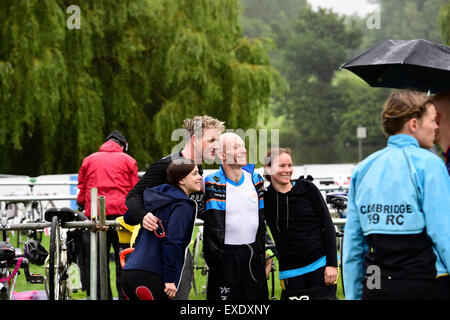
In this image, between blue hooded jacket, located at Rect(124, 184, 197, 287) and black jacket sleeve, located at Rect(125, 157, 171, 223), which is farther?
black jacket sleeve, located at Rect(125, 157, 171, 223)

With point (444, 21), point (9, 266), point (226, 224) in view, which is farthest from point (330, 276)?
point (444, 21)

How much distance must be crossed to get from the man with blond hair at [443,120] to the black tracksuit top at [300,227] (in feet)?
4.84

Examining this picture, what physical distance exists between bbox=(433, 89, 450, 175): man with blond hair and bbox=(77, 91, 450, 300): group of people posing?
0.04 m

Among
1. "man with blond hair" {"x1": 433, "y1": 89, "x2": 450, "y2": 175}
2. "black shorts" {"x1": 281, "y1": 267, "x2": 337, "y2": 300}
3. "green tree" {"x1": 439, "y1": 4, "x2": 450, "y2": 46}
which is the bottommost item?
"black shorts" {"x1": 281, "y1": 267, "x2": 337, "y2": 300}

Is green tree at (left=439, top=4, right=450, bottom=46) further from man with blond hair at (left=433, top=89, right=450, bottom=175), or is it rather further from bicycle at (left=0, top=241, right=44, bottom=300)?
man with blond hair at (left=433, top=89, right=450, bottom=175)

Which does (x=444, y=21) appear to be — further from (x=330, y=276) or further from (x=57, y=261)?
(x=330, y=276)

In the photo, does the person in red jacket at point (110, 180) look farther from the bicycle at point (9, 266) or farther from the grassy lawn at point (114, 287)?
the bicycle at point (9, 266)

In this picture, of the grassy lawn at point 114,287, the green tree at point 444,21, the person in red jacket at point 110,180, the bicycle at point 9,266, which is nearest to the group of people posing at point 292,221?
the bicycle at point 9,266

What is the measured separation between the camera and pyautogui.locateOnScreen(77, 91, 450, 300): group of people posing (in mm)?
3080

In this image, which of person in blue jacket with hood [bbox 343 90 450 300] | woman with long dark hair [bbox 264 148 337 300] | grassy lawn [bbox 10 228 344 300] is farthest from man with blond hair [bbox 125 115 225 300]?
grassy lawn [bbox 10 228 344 300]

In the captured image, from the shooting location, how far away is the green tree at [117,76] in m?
17.7

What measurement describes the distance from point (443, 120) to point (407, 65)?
31.7 inches

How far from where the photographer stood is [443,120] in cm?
355

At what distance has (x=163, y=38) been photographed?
68.2ft
